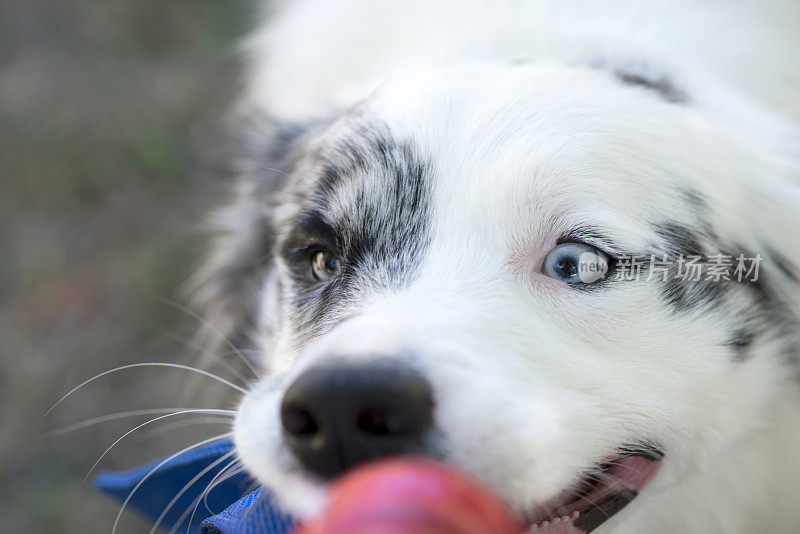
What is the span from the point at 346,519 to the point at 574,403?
748 mm

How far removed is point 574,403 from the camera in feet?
5.78

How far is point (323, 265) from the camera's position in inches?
87.0

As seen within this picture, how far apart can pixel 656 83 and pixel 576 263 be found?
0.74 metres

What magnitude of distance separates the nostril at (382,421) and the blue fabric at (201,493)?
53 centimetres

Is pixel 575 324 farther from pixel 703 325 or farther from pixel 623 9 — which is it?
pixel 623 9

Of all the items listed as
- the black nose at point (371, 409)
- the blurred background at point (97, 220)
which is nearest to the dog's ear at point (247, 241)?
the blurred background at point (97, 220)

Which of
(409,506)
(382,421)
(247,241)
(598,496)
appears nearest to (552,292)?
(598,496)

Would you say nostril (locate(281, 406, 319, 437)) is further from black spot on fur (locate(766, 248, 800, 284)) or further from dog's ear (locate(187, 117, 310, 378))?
black spot on fur (locate(766, 248, 800, 284))

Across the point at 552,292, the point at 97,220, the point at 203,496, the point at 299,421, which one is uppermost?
the point at 97,220

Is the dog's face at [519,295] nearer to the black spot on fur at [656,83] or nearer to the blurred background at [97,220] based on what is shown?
the black spot on fur at [656,83]

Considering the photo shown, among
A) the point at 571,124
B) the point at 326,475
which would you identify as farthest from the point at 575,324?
the point at 326,475

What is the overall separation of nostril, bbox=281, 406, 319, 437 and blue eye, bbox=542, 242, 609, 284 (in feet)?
2.33

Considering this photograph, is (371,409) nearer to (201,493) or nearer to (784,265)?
(201,493)

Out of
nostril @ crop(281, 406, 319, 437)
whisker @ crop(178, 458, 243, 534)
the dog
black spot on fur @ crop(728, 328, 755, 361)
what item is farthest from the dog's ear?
black spot on fur @ crop(728, 328, 755, 361)
